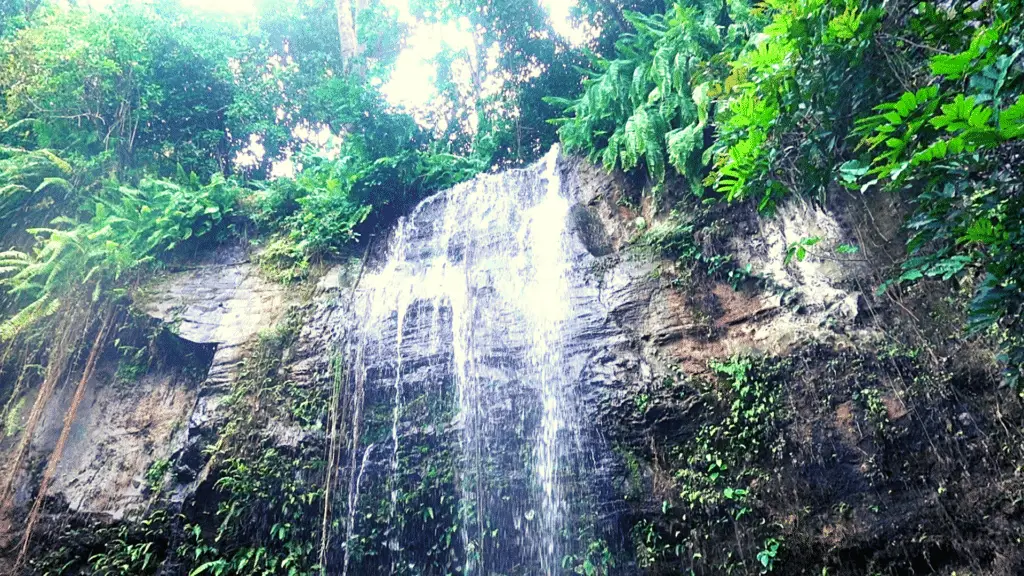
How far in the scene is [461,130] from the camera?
10.5m

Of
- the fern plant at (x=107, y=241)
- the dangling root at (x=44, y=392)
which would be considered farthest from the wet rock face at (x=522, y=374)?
the dangling root at (x=44, y=392)

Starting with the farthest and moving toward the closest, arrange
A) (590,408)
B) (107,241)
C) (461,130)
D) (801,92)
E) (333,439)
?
1. (461,130)
2. (107,241)
3. (333,439)
4. (590,408)
5. (801,92)

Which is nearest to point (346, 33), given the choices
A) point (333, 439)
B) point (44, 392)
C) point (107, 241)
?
point (107, 241)

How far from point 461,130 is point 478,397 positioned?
6.42 metres

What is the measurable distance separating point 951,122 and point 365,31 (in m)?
12.3

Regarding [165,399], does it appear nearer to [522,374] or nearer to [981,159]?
[522,374]

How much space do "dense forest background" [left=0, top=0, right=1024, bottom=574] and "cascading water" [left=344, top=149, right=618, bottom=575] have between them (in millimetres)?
1097

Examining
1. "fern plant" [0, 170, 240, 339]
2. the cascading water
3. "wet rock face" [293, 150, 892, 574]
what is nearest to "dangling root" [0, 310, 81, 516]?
"fern plant" [0, 170, 240, 339]

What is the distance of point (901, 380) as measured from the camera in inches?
173

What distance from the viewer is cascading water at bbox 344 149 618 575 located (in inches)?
208

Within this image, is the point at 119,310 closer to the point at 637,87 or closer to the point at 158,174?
the point at 158,174

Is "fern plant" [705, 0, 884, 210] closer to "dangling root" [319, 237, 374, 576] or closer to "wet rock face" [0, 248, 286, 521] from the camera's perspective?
"dangling root" [319, 237, 374, 576]

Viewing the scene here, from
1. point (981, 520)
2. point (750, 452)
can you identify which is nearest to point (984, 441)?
point (981, 520)

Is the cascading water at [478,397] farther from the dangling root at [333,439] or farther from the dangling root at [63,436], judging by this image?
the dangling root at [63,436]
